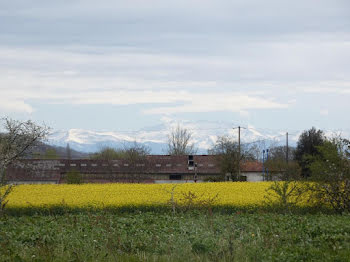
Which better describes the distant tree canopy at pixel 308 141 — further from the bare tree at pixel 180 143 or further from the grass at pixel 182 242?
the grass at pixel 182 242

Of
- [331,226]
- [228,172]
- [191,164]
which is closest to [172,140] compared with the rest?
[191,164]

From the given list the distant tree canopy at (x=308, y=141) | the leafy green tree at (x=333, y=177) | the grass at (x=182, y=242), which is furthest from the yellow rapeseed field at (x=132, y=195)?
the distant tree canopy at (x=308, y=141)

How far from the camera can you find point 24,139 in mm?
29859

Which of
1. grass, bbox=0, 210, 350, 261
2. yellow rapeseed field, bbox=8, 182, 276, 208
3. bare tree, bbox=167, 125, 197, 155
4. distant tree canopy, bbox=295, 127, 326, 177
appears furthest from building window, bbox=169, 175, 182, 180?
grass, bbox=0, 210, 350, 261

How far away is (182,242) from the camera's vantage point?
431 inches

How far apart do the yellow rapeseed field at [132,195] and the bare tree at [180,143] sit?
218 feet

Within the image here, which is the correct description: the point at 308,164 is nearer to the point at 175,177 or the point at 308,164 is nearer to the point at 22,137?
the point at 22,137

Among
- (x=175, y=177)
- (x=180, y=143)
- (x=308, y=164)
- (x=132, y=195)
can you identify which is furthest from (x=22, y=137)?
(x=180, y=143)

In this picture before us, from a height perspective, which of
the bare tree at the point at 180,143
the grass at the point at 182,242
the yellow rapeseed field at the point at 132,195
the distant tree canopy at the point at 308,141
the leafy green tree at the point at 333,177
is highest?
the bare tree at the point at 180,143

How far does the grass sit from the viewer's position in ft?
33.2

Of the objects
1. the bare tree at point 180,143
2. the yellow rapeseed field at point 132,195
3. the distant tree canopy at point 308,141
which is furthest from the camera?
the bare tree at point 180,143

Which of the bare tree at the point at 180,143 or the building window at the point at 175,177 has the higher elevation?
the bare tree at the point at 180,143

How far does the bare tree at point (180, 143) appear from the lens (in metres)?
100

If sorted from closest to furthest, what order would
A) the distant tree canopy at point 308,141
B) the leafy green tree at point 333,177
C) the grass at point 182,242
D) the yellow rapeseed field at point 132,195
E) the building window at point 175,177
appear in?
the grass at point 182,242
the leafy green tree at point 333,177
the yellow rapeseed field at point 132,195
the distant tree canopy at point 308,141
the building window at point 175,177
